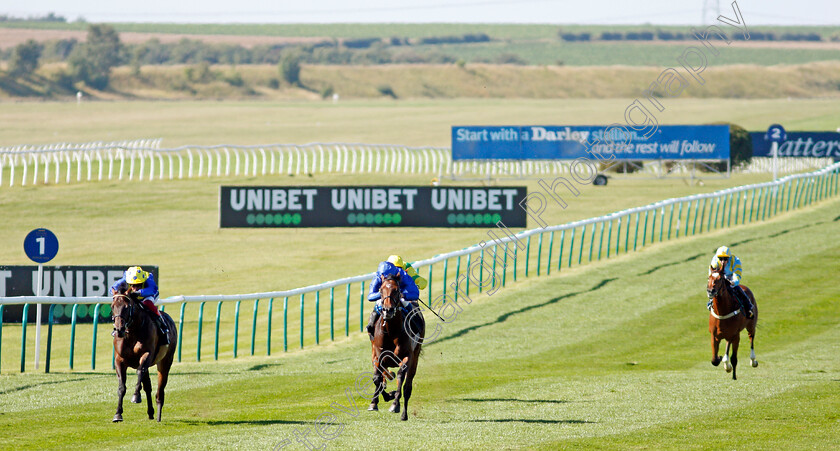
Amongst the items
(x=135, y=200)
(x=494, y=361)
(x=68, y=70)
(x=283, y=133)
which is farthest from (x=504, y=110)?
(x=494, y=361)

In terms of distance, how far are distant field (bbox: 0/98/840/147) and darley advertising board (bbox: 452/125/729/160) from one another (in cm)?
1973

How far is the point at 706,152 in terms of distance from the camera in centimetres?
4056

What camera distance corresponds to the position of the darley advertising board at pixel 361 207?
26.7 metres

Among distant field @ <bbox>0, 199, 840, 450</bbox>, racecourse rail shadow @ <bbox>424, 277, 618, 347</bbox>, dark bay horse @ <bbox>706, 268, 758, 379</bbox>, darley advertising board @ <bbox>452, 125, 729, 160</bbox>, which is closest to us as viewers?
distant field @ <bbox>0, 199, 840, 450</bbox>

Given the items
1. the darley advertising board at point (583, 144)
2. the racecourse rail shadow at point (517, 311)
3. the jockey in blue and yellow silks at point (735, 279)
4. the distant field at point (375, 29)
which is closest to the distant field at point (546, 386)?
the racecourse rail shadow at point (517, 311)

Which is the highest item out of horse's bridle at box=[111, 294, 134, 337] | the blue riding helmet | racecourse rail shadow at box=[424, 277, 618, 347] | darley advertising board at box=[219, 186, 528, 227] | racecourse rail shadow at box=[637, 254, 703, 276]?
the blue riding helmet

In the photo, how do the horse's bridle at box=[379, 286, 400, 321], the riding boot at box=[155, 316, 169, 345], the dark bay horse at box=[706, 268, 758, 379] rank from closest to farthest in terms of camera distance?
1. the horse's bridle at box=[379, 286, 400, 321]
2. the riding boot at box=[155, 316, 169, 345]
3. the dark bay horse at box=[706, 268, 758, 379]

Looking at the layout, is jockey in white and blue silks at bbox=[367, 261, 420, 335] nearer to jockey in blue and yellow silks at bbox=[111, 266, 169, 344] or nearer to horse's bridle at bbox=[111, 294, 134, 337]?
jockey in blue and yellow silks at bbox=[111, 266, 169, 344]

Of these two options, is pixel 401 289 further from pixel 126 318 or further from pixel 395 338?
pixel 126 318

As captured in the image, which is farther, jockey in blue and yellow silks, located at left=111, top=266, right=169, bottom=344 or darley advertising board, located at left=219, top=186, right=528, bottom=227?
darley advertising board, located at left=219, top=186, right=528, bottom=227

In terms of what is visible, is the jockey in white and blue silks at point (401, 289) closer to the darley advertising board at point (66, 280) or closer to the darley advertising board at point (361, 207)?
the darley advertising board at point (66, 280)

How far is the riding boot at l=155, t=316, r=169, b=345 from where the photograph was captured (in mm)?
10938

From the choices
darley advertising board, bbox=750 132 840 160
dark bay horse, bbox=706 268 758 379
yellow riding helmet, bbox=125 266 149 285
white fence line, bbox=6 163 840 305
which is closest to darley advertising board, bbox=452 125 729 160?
white fence line, bbox=6 163 840 305

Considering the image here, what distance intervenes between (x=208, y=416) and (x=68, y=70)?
9329 cm
